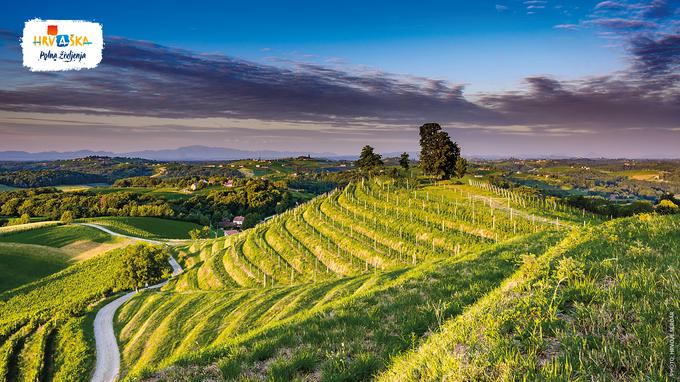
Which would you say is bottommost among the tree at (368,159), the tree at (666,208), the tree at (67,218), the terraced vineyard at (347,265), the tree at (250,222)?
the tree at (250,222)

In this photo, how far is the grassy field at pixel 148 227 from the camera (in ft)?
468

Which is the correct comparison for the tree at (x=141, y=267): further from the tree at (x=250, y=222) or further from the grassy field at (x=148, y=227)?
the tree at (x=250, y=222)

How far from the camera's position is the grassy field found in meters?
143

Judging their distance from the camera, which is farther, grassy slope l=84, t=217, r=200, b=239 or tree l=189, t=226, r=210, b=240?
grassy slope l=84, t=217, r=200, b=239

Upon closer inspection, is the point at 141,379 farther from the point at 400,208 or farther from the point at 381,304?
the point at 400,208

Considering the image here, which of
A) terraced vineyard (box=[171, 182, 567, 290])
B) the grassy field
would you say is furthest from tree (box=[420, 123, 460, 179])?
the grassy field

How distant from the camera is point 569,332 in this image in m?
5.57

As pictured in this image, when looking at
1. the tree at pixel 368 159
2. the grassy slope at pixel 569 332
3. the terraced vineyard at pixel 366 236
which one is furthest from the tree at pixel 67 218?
the grassy slope at pixel 569 332

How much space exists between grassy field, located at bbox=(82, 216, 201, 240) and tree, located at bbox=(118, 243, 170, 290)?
57.0 m

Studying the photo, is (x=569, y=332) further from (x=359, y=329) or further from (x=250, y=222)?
(x=250, y=222)

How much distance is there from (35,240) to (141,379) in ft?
523

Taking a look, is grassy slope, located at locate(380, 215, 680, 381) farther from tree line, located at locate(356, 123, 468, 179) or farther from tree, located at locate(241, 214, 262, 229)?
tree, located at locate(241, 214, 262, 229)

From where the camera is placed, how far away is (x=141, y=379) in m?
8.51

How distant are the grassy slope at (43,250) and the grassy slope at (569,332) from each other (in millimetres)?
124038
